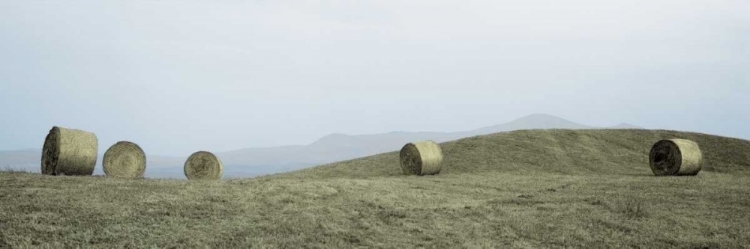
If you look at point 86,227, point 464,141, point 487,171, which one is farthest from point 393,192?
point 464,141

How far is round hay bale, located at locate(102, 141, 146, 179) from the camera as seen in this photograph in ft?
65.8

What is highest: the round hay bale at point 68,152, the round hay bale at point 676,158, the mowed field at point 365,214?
the round hay bale at point 68,152

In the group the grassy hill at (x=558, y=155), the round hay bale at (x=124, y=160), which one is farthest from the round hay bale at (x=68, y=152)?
the grassy hill at (x=558, y=155)

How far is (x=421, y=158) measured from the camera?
25.2m

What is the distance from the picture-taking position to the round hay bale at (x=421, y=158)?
25.3 metres

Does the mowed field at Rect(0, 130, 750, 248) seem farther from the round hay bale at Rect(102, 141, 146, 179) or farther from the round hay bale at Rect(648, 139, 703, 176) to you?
the round hay bale at Rect(648, 139, 703, 176)

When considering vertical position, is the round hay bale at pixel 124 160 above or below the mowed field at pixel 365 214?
above

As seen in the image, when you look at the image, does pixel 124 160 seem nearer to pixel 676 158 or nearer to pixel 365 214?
pixel 365 214

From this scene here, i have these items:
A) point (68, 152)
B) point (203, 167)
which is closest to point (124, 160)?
point (68, 152)

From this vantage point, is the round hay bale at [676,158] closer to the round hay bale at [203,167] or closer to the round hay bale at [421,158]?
the round hay bale at [421,158]

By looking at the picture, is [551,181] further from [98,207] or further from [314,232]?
Result: [98,207]

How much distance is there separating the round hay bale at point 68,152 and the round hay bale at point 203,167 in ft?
15.3

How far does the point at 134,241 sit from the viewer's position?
379 inches

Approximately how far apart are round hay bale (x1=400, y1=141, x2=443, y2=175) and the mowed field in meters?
5.83
